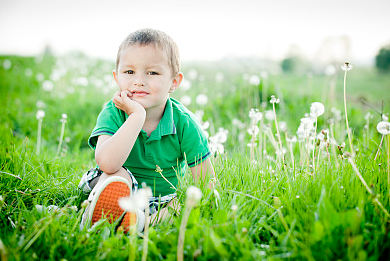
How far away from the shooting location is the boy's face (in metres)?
2.08

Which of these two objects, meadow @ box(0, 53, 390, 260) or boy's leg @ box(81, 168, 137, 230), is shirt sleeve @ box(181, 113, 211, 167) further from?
boy's leg @ box(81, 168, 137, 230)

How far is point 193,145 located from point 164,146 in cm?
20

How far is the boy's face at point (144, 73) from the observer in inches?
81.9

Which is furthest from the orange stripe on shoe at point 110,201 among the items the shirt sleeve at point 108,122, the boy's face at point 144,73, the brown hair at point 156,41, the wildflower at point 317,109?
the wildflower at point 317,109

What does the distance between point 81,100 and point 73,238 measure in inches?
160

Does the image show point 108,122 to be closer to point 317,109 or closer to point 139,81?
point 139,81

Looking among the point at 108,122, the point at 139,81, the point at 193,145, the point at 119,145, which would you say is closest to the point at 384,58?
the point at 193,145

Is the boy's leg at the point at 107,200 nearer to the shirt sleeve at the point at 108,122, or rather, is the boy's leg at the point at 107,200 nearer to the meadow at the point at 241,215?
the meadow at the point at 241,215

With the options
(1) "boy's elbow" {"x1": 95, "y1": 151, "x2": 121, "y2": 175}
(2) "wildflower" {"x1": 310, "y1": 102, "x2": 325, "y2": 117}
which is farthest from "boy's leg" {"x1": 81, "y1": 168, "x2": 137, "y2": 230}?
(2) "wildflower" {"x1": 310, "y1": 102, "x2": 325, "y2": 117}

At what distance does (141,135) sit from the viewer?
2277mm

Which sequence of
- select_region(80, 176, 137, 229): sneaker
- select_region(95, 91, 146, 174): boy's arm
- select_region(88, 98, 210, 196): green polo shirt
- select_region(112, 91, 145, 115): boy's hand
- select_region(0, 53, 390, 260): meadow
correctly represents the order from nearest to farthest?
select_region(0, 53, 390, 260): meadow, select_region(80, 176, 137, 229): sneaker, select_region(95, 91, 146, 174): boy's arm, select_region(112, 91, 145, 115): boy's hand, select_region(88, 98, 210, 196): green polo shirt

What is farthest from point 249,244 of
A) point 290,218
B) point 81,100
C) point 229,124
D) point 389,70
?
point 389,70

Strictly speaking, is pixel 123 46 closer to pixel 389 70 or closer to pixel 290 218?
pixel 290 218

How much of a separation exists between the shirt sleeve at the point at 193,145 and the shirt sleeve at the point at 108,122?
44 centimetres
